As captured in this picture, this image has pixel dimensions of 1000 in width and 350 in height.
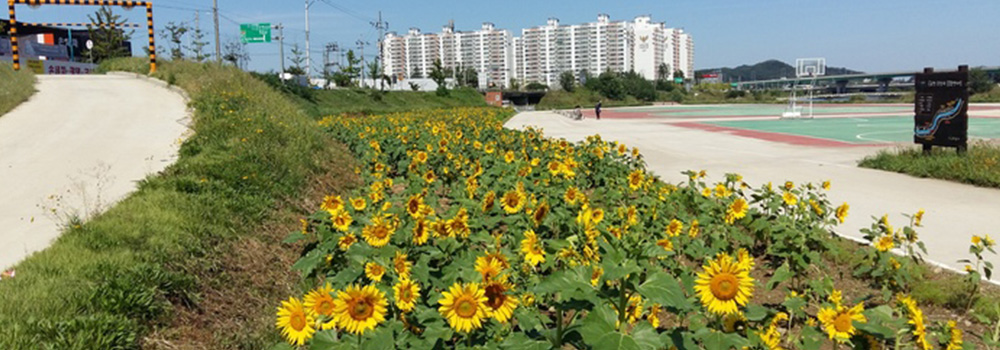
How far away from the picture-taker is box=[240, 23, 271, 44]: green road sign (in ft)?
140

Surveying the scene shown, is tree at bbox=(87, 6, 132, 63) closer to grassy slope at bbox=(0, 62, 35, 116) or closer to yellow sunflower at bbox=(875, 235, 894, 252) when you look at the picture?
grassy slope at bbox=(0, 62, 35, 116)

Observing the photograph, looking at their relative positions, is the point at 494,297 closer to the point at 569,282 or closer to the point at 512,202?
the point at 569,282

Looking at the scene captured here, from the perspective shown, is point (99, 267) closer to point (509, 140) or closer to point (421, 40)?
point (509, 140)

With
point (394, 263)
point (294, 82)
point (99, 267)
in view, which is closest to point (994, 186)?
point (394, 263)

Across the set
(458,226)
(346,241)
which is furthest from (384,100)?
(458,226)

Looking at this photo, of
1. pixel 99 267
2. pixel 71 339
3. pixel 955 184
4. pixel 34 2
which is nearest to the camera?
pixel 71 339

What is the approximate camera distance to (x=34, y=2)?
65.3 ft

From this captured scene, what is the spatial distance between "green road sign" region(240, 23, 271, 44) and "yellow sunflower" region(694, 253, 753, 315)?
145ft

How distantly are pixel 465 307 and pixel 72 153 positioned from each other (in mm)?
8979

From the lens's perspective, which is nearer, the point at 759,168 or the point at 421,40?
the point at 759,168

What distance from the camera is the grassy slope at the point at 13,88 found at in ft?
42.9

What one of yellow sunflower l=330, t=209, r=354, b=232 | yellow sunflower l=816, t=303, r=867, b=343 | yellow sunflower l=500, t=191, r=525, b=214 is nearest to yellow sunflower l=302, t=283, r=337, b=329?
yellow sunflower l=330, t=209, r=354, b=232

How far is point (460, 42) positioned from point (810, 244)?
175 metres

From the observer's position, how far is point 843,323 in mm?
2215
